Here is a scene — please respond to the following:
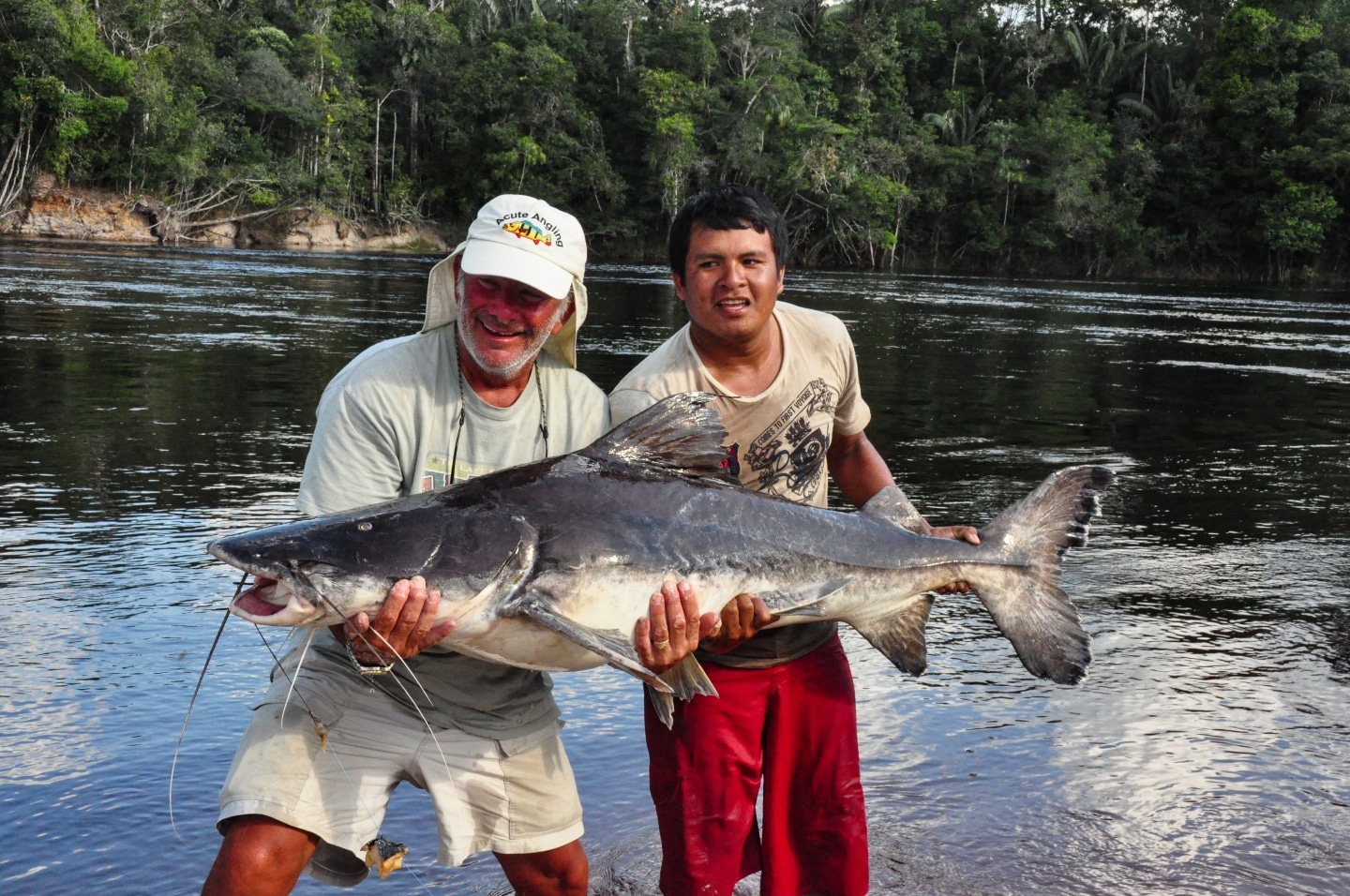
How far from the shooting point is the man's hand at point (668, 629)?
318 cm

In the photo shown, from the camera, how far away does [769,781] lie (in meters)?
3.79

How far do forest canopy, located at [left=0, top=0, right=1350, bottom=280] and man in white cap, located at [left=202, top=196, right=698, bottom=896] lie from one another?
5386cm

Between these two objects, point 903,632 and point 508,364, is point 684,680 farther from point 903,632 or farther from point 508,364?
point 508,364

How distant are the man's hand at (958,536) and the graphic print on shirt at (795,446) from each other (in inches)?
17.0

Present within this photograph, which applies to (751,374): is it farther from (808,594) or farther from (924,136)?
(924,136)

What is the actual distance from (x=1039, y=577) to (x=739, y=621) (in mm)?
1029

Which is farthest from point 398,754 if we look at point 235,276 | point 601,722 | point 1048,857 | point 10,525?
point 235,276

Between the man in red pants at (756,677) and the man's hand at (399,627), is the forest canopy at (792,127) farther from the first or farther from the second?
the man's hand at (399,627)

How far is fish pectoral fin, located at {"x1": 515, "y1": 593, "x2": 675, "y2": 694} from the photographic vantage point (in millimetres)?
2932

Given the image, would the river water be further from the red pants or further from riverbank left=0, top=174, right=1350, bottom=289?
riverbank left=0, top=174, right=1350, bottom=289

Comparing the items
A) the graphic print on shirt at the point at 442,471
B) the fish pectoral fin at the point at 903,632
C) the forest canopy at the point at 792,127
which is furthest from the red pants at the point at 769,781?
the forest canopy at the point at 792,127

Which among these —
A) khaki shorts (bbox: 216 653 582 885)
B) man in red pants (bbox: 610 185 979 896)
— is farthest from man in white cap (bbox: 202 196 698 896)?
man in red pants (bbox: 610 185 979 896)

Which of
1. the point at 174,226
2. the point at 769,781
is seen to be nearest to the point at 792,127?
the point at 174,226

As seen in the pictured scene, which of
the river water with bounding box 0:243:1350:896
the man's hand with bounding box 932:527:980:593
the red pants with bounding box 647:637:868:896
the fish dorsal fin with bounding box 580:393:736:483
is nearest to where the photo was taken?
the fish dorsal fin with bounding box 580:393:736:483
